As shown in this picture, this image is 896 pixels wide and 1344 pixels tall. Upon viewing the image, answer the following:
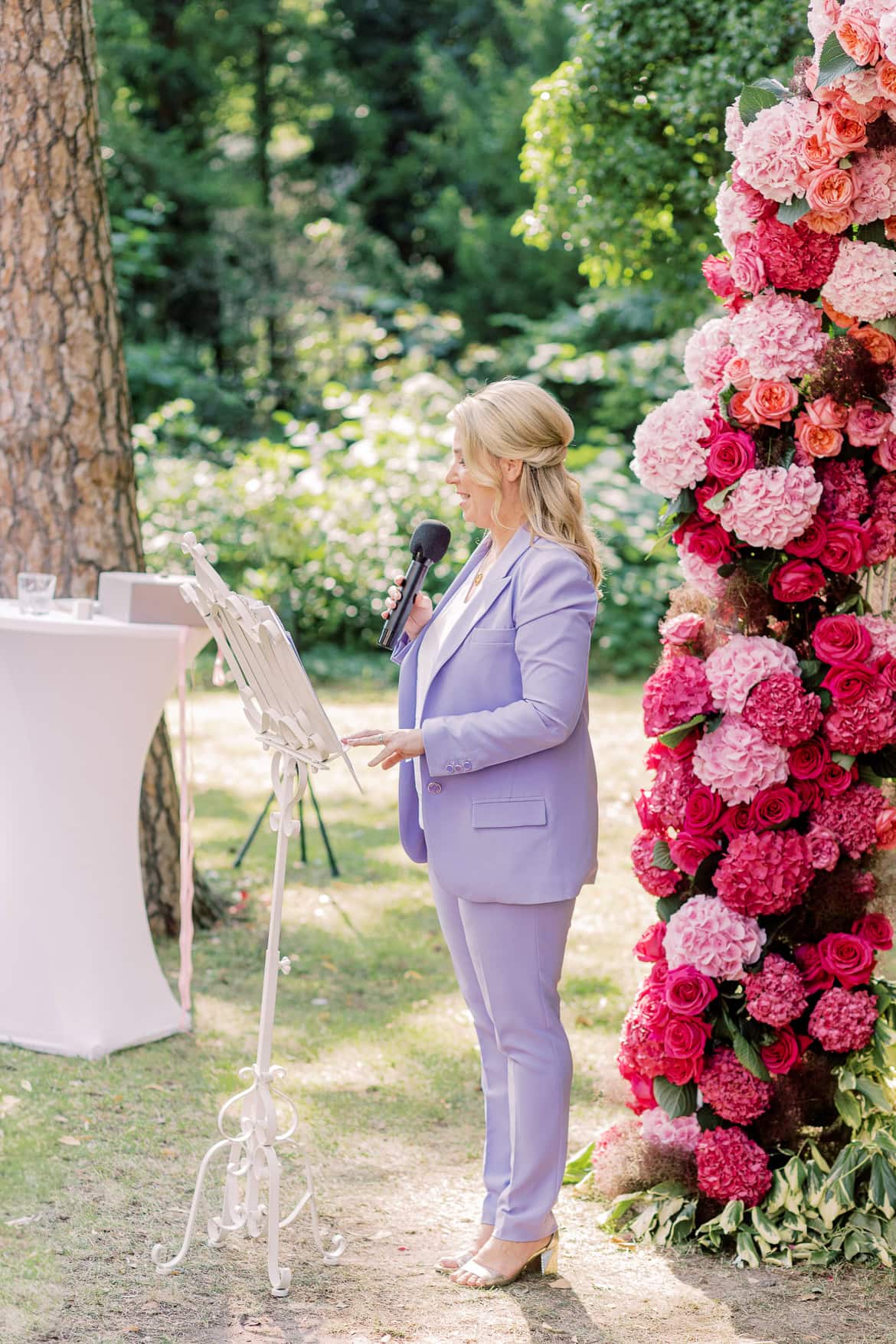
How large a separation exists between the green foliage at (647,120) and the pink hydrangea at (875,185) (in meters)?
2.10

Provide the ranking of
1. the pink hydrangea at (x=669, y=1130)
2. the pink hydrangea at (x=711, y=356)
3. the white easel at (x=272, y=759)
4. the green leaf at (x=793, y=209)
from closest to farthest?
1. the white easel at (x=272, y=759)
2. the green leaf at (x=793, y=209)
3. the pink hydrangea at (x=711, y=356)
4. the pink hydrangea at (x=669, y=1130)

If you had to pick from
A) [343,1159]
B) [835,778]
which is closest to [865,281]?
[835,778]

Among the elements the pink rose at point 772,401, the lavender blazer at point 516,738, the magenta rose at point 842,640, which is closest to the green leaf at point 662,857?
the lavender blazer at point 516,738

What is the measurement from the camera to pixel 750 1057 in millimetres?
3199

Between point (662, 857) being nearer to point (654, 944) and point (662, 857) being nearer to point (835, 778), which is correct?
point (654, 944)

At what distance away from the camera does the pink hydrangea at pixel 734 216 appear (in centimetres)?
316

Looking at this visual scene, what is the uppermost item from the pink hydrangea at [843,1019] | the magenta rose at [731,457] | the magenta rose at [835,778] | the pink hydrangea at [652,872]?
the magenta rose at [731,457]

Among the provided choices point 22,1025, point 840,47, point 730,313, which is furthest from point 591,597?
point 22,1025

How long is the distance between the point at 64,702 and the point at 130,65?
44.7 feet

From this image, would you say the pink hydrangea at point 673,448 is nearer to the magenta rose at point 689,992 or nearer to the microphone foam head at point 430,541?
the microphone foam head at point 430,541

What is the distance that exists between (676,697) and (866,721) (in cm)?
40

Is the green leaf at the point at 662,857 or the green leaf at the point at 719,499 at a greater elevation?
the green leaf at the point at 719,499

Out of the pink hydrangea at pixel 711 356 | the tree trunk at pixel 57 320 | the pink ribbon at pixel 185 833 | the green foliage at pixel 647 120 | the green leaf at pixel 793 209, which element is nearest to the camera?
the green leaf at pixel 793 209

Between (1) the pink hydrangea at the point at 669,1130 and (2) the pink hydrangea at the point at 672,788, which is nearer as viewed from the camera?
(2) the pink hydrangea at the point at 672,788
